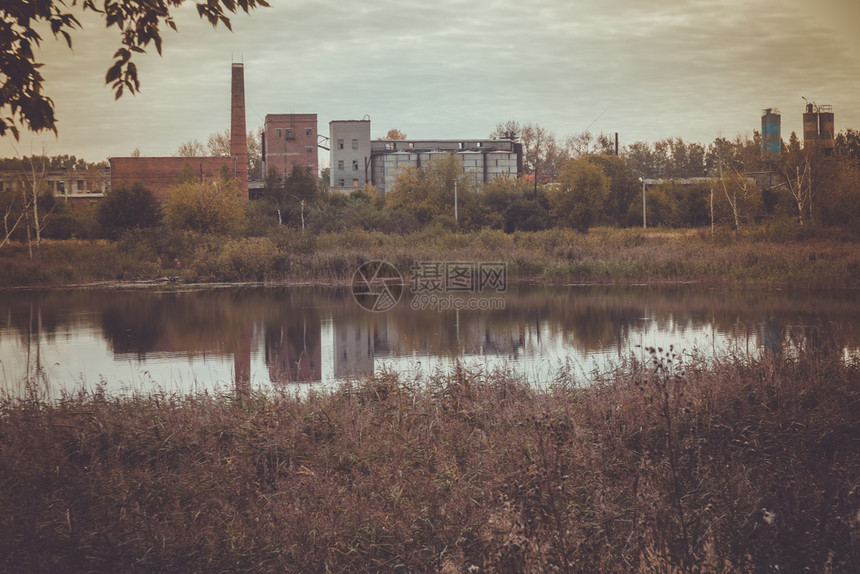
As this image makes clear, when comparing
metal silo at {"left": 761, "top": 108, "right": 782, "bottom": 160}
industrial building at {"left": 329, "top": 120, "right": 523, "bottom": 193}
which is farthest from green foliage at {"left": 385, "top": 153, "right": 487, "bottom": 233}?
industrial building at {"left": 329, "top": 120, "right": 523, "bottom": 193}

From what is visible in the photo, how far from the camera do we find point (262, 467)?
7.09 metres

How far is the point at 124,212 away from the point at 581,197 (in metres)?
35.1

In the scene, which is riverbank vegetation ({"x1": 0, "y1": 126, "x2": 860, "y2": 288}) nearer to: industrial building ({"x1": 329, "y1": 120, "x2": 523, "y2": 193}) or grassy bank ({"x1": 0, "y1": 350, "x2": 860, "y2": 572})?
grassy bank ({"x1": 0, "y1": 350, "x2": 860, "y2": 572})

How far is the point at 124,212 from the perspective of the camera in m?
49.2

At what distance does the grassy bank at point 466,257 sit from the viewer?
99.2 feet

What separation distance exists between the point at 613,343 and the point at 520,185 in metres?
55.4

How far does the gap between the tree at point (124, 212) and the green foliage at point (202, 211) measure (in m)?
1.54

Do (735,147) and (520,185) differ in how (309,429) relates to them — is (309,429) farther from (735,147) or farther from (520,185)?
(735,147)

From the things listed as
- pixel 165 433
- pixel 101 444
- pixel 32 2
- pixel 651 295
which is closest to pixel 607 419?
pixel 165 433

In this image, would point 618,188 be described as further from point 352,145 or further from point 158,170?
point 158,170

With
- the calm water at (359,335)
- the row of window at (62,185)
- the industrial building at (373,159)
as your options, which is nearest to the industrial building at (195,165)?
the industrial building at (373,159)

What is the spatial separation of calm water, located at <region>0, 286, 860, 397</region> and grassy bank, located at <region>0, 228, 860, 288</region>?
3.27m

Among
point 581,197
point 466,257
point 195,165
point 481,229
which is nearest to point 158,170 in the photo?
point 195,165

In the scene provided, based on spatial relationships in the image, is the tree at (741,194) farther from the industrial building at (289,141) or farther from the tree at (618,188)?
the industrial building at (289,141)
